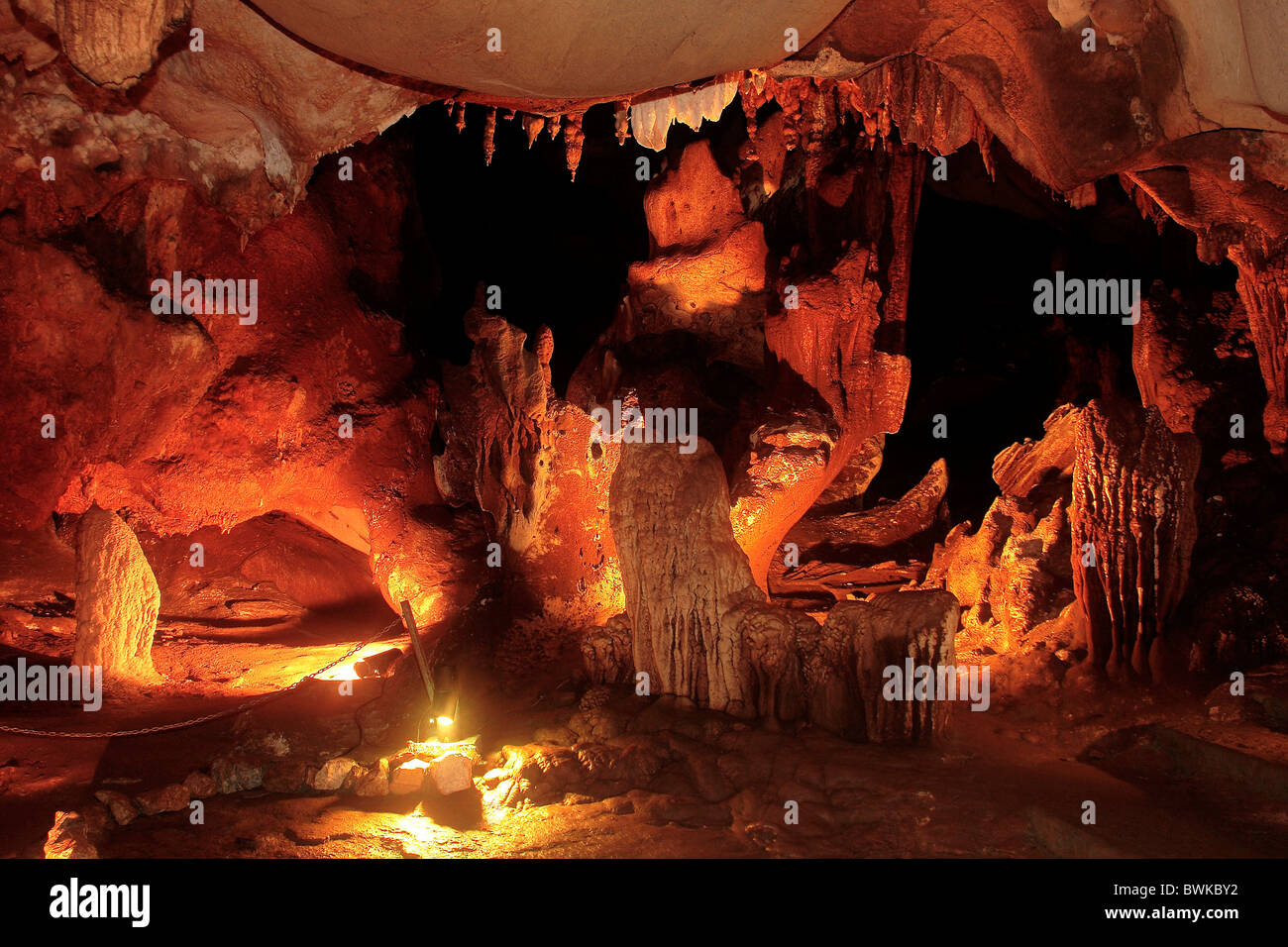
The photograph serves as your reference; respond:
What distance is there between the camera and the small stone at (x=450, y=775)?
6113 mm

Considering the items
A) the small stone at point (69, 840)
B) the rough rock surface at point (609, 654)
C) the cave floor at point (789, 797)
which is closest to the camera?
the small stone at point (69, 840)

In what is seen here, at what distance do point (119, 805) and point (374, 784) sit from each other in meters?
1.54

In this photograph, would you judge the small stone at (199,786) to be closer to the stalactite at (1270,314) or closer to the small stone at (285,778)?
the small stone at (285,778)

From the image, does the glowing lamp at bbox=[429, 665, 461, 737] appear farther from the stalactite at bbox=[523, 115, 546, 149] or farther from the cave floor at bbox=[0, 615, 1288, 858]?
the stalactite at bbox=[523, 115, 546, 149]

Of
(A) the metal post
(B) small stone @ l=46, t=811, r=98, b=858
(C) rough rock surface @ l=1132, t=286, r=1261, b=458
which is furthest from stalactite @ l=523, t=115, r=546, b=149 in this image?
(C) rough rock surface @ l=1132, t=286, r=1261, b=458

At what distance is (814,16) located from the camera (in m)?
3.91

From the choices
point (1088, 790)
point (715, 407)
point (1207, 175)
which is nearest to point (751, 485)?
point (715, 407)

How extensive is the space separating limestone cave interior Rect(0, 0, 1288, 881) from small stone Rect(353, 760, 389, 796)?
5 cm

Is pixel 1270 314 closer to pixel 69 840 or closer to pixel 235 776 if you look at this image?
pixel 235 776

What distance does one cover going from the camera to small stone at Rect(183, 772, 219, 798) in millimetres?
6129

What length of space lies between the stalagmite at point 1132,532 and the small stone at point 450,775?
505cm

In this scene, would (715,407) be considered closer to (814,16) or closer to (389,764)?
(389,764)

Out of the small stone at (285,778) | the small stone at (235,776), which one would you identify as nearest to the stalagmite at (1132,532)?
the small stone at (285,778)


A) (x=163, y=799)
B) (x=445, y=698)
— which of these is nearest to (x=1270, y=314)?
(x=445, y=698)
